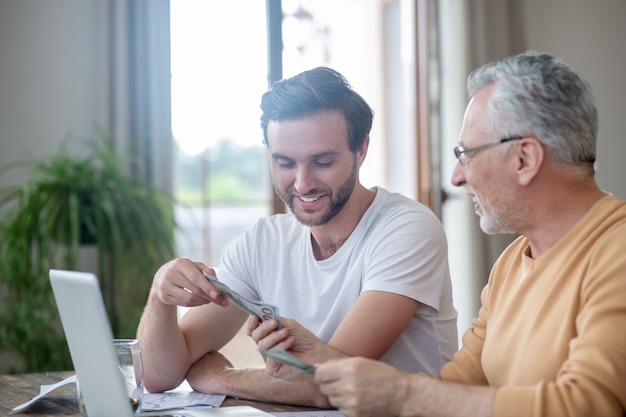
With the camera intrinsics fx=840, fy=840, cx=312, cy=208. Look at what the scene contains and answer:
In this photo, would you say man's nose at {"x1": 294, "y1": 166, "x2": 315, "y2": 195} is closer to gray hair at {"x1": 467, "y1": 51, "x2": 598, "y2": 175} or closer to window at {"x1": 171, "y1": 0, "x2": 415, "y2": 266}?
gray hair at {"x1": 467, "y1": 51, "x2": 598, "y2": 175}

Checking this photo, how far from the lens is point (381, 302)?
6.02 ft

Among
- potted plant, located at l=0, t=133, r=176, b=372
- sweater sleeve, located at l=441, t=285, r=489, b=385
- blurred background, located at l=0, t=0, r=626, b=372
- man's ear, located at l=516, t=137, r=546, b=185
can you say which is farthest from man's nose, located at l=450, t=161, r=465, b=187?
potted plant, located at l=0, t=133, r=176, b=372

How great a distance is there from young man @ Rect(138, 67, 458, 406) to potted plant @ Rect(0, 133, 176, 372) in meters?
1.74

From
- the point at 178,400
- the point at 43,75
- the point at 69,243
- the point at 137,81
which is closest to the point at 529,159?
the point at 178,400

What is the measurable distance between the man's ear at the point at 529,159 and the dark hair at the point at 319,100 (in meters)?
0.69

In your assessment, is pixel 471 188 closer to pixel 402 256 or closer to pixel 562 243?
pixel 562 243

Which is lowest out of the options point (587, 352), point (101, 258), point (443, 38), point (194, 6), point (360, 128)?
point (101, 258)

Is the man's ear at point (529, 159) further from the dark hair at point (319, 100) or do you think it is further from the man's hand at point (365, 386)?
the dark hair at point (319, 100)

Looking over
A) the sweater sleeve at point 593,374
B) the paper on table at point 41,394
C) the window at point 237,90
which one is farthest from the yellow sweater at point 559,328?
the window at point 237,90

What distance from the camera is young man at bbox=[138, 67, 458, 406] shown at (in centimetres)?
185

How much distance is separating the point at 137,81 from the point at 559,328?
148 inches

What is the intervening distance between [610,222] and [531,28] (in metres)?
2.96

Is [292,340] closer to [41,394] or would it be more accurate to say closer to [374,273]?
[374,273]

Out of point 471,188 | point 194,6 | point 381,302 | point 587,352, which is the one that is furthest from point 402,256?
point 194,6
